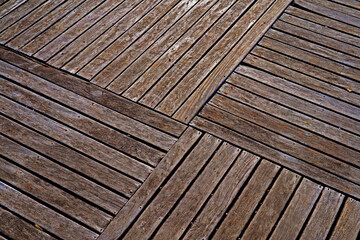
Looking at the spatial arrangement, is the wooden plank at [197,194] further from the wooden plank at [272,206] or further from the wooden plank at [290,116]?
the wooden plank at [290,116]

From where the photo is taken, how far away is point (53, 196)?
1896 millimetres

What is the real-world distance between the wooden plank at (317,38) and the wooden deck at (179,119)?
1 centimetres

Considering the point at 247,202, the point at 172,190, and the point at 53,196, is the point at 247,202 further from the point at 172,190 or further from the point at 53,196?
the point at 53,196

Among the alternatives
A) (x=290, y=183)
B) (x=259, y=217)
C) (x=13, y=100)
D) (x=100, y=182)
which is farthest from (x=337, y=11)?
(x=13, y=100)

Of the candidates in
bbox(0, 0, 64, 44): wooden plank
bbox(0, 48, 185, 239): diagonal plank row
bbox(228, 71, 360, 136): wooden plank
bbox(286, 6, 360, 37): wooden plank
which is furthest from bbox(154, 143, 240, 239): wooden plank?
bbox(0, 0, 64, 44): wooden plank

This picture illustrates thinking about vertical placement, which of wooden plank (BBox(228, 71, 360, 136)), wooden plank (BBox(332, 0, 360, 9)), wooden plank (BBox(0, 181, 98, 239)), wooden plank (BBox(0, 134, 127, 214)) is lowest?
wooden plank (BBox(0, 181, 98, 239))

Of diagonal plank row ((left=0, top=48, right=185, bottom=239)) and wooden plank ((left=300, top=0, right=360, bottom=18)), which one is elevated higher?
wooden plank ((left=300, top=0, right=360, bottom=18))

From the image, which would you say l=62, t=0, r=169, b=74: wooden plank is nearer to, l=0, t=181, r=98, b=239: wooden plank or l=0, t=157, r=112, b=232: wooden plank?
l=0, t=157, r=112, b=232: wooden plank

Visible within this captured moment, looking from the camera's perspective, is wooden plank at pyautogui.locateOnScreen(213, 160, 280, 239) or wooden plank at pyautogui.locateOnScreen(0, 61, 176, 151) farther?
wooden plank at pyautogui.locateOnScreen(0, 61, 176, 151)

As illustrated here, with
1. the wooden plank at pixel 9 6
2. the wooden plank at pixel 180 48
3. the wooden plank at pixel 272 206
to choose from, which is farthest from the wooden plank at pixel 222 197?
the wooden plank at pixel 9 6

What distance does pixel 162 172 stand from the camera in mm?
1990

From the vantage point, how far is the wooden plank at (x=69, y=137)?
1954 mm

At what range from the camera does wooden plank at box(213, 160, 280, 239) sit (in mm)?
1788

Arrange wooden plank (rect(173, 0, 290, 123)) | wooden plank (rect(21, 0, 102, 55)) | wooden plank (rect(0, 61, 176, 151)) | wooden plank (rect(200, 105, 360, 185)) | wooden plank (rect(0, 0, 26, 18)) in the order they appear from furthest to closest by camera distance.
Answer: wooden plank (rect(0, 0, 26, 18))
wooden plank (rect(21, 0, 102, 55))
wooden plank (rect(173, 0, 290, 123))
wooden plank (rect(0, 61, 176, 151))
wooden plank (rect(200, 105, 360, 185))
